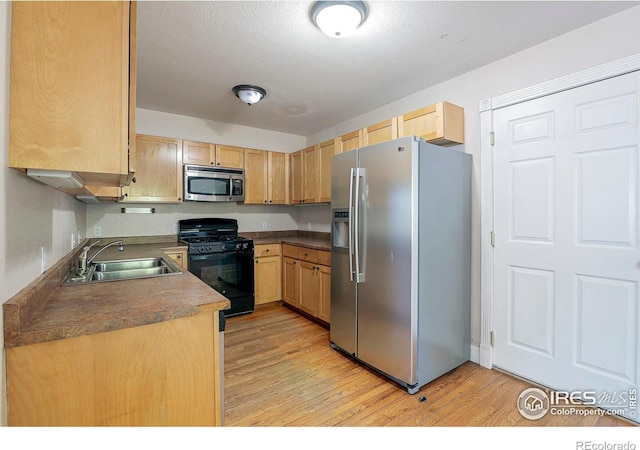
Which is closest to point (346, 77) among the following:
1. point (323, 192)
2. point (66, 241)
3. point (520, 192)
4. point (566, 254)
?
point (323, 192)

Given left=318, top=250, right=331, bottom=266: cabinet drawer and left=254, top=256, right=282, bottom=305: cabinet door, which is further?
left=254, top=256, right=282, bottom=305: cabinet door

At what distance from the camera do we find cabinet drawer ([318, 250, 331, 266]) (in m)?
3.26

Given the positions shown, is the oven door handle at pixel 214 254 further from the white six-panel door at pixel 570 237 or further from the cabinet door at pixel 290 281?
the white six-panel door at pixel 570 237

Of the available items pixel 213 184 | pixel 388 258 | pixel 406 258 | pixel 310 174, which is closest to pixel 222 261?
pixel 213 184

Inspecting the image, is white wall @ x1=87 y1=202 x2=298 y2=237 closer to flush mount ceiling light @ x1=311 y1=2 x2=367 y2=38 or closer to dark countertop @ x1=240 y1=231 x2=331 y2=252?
dark countertop @ x1=240 y1=231 x2=331 y2=252

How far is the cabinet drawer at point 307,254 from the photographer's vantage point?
137 inches

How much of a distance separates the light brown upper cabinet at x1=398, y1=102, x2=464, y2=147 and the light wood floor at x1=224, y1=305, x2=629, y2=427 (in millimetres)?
1926

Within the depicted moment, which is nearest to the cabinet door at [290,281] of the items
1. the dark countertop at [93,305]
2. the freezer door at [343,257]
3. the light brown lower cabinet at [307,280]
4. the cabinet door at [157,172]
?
the light brown lower cabinet at [307,280]

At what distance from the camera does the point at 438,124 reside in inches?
97.0

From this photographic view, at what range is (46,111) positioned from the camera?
95 centimetres

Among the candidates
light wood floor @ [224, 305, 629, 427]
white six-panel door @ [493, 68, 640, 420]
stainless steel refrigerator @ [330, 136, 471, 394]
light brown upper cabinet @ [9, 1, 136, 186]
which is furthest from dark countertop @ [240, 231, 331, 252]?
light brown upper cabinet @ [9, 1, 136, 186]

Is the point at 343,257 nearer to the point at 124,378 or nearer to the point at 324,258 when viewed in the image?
the point at 324,258

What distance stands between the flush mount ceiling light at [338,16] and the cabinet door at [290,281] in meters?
2.62

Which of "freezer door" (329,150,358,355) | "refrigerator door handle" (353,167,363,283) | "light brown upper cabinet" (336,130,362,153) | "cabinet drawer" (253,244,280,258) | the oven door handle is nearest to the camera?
"refrigerator door handle" (353,167,363,283)
